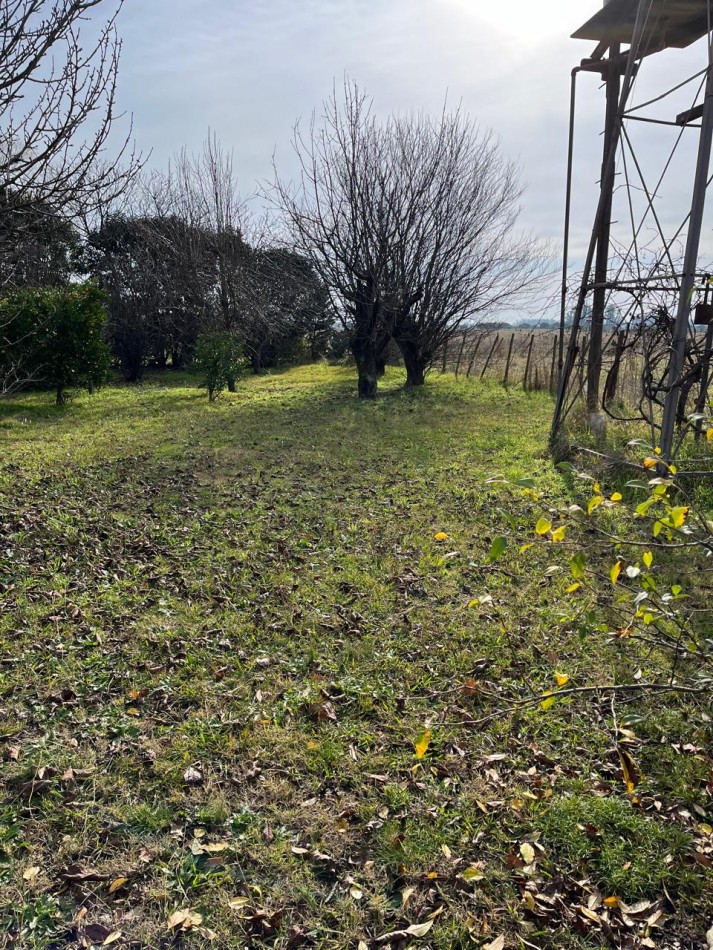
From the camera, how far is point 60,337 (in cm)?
1285

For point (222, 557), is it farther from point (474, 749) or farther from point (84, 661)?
point (474, 749)

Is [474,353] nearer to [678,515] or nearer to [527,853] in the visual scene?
[527,853]

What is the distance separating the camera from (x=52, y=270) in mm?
19438

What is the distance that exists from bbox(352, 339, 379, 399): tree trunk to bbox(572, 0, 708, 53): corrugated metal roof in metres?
8.08

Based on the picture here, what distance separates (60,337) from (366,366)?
6.97m

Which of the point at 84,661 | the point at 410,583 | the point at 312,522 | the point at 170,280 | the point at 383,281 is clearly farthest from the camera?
the point at 170,280

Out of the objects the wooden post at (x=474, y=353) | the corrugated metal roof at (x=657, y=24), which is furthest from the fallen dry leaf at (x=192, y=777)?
the wooden post at (x=474, y=353)

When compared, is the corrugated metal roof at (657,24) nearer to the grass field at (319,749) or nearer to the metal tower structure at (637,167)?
the metal tower structure at (637,167)

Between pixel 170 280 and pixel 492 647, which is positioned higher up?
pixel 170 280

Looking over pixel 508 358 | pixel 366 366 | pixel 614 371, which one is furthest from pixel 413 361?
pixel 614 371

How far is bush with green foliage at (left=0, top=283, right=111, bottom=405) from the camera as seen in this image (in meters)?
12.4

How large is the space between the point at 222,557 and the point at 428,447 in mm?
4833

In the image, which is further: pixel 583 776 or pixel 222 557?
pixel 222 557

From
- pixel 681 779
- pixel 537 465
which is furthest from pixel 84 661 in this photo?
pixel 537 465
